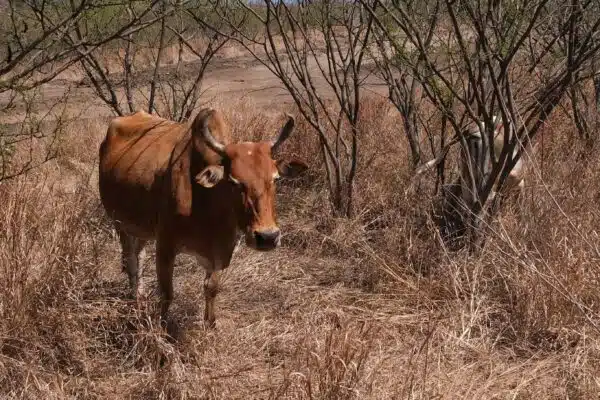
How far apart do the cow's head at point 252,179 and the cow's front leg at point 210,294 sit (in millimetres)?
571

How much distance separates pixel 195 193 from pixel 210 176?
35 centimetres

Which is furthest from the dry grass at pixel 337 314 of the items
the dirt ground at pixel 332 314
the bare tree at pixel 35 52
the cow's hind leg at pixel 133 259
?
the bare tree at pixel 35 52

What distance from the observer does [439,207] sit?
17.5 ft

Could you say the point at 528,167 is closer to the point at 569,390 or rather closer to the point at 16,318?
the point at 569,390

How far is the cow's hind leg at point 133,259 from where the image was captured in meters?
4.80

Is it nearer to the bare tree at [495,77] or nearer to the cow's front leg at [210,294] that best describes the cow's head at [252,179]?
the cow's front leg at [210,294]

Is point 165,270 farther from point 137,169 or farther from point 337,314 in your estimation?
point 337,314

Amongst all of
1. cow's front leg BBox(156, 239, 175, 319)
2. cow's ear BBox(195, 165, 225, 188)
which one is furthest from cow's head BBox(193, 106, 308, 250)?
cow's front leg BBox(156, 239, 175, 319)

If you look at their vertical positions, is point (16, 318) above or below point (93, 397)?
above

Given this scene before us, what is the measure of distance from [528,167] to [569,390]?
1996 millimetres

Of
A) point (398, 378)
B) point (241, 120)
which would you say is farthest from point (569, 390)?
point (241, 120)

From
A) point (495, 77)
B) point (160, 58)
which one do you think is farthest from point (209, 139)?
point (160, 58)

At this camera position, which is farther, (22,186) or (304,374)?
(22,186)

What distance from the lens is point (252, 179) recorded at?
363 cm
